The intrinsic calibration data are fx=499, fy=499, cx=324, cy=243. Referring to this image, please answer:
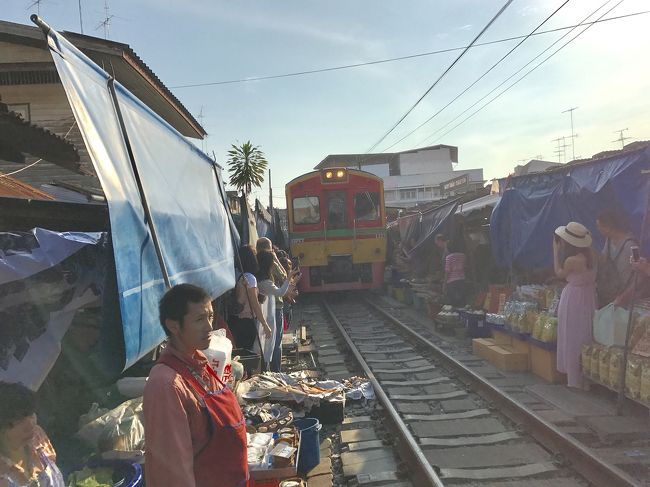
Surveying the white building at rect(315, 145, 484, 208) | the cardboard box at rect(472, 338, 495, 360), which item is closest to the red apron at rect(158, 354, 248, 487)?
the cardboard box at rect(472, 338, 495, 360)

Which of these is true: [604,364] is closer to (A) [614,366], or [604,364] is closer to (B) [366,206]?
(A) [614,366]

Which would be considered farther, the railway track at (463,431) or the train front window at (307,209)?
the train front window at (307,209)

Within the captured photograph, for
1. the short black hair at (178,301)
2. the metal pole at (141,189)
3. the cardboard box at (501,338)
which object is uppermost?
the metal pole at (141,189)

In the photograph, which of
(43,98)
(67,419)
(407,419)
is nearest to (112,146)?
(67,419)

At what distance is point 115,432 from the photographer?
9.69 feet

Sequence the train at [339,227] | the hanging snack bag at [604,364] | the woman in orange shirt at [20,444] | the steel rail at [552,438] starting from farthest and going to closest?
the train at [339,227]
the hanging snack bag at [604,364]
the steel rail at [552,438]
the woman in orange shirt at [20,444]

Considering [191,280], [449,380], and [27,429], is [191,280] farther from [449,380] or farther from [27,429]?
[449,380]

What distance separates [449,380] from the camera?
660 cm

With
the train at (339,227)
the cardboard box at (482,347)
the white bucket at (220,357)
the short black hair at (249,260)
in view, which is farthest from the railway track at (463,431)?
the train at (339,227)

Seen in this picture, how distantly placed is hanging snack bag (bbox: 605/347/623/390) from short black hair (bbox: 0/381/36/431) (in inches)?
195

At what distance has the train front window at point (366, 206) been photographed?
45.7ft

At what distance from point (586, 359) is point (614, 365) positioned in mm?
484

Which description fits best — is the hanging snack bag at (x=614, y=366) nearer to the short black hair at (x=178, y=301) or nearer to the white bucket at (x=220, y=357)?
the white bucket at (x=220, y=357)

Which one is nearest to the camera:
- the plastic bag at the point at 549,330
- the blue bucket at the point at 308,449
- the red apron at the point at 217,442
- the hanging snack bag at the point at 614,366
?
the red apron at the point at 217,442
